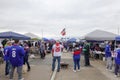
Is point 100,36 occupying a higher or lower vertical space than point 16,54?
higher

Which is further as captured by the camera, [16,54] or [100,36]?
[100,36]

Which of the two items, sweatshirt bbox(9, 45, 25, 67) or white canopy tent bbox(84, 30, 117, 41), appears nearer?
sweatshirt bbox(9, 45, 25, 67)

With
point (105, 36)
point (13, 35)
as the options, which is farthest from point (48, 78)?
point (105, 36)

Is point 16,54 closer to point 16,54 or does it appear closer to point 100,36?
point 16,54

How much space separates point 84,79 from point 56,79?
1.36 metres

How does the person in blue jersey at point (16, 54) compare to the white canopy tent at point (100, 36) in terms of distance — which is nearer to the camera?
the person in blue jersey at point (16, 54)

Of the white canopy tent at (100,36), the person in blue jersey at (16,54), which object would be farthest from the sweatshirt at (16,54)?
the white canopy tent at (100,36)

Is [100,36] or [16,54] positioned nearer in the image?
[16,54]

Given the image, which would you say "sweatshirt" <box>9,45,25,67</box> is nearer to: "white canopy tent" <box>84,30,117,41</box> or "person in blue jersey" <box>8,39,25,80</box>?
"person in blue jersey" <box>8,39,25,80</box>

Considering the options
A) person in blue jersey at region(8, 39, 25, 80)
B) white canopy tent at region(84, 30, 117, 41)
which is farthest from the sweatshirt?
white canopy tent at region(84, 30, 117, 41)

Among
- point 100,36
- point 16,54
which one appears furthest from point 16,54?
point 100,36

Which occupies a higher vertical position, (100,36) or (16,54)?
(100,36)

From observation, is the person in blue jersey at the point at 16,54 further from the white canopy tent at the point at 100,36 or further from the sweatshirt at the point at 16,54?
the white canopy tent at the point at 100,36

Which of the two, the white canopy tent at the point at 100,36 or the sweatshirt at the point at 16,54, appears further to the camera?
the white canopy tent at the point at 100,36
